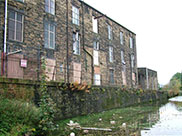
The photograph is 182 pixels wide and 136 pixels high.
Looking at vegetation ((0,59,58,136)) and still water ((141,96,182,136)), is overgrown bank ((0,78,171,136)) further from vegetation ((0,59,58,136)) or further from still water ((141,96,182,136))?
still water ((141,96,182,136))

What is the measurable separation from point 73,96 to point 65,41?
6437 millimetres

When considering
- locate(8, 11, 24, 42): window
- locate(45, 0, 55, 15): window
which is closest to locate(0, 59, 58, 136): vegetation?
locate(8, 11, 24, 42): window

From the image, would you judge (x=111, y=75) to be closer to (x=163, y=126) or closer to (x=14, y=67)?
(x=14, y=67)

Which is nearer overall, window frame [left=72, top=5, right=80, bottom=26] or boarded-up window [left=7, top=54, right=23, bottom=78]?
boarded-up window [left=7, top=54, right=23, bottom=78]

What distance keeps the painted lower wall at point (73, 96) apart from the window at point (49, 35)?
4715mm

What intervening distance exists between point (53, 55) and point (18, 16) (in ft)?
12.0

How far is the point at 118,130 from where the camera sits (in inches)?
293

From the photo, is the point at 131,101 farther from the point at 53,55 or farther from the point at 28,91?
the point at 28,91

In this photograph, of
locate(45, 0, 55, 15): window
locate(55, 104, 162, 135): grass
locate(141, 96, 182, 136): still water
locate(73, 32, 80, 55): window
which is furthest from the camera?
locate(73, 32, 80, 55): window

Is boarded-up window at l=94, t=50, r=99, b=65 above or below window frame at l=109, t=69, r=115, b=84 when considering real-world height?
above

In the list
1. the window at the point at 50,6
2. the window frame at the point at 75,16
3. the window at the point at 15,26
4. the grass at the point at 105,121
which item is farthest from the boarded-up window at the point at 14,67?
the window frame at the point at 75,16

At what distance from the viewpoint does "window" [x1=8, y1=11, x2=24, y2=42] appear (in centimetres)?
1185

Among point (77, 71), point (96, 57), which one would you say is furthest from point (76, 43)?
point (96, 57)

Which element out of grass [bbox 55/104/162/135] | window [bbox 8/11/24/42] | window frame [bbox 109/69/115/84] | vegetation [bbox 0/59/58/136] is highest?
window [bbox 8/11/24/42]
